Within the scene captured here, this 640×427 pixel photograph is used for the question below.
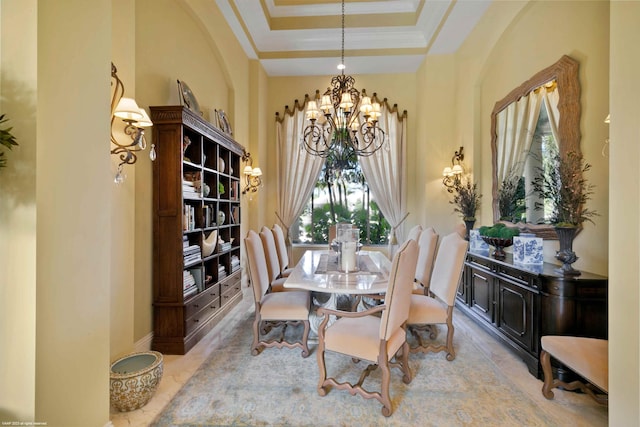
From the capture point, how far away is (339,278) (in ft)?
7.82

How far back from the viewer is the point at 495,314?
2.84 metres

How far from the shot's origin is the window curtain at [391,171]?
526cm

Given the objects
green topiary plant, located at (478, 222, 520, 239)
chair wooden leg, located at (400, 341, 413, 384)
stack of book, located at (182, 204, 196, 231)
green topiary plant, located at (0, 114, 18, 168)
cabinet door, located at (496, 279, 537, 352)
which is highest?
green topiary plant, located at (0, 114, 18, 168)

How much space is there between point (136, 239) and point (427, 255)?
2.80 m

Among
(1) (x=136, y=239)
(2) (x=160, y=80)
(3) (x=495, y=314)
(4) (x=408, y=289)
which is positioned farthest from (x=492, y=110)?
(1) (x=136, y=239)

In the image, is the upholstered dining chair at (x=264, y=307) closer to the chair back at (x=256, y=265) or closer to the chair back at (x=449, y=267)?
the chair back at (x=256, y=265)

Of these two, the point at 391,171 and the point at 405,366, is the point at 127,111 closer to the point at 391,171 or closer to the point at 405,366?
the point at 405,366

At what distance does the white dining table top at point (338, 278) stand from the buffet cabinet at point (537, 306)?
111 cm

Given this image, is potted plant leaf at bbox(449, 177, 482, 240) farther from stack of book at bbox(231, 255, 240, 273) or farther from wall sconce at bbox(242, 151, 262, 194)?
stack of book at bbox(231, 255, 240, 273)

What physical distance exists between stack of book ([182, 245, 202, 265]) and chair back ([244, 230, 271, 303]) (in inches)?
26.7

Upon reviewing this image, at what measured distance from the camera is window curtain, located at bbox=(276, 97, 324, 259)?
5.34 meters

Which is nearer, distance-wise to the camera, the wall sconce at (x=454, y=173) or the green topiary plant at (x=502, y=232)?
the green topiary plant at (x=502, y=232)

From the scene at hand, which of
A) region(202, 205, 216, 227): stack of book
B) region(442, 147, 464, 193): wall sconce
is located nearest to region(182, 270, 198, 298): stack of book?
region(202, 205, 216, 227): stack of book

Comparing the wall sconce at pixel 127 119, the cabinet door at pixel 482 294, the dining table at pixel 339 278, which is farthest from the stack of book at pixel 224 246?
the cabinet door at pixel 482 294
